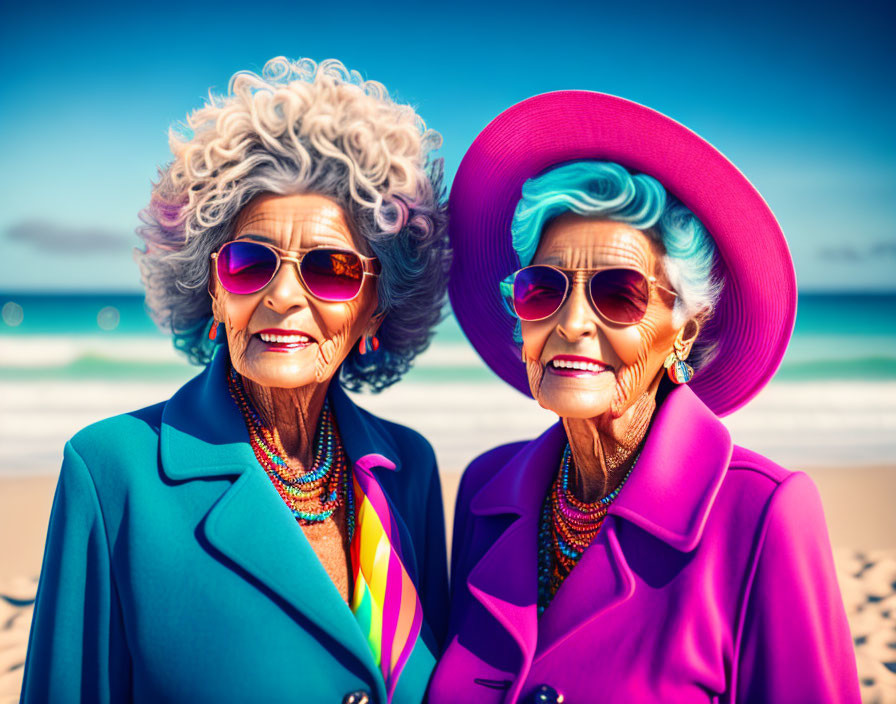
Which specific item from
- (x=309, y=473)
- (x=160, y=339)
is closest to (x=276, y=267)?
(x=309, y=473)

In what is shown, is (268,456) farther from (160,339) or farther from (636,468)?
(160,339)

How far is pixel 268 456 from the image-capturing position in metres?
2.71

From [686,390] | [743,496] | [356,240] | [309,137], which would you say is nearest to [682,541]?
[743,496]

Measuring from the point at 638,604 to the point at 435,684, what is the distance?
29.1 inches

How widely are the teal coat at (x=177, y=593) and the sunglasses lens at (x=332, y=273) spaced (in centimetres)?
66

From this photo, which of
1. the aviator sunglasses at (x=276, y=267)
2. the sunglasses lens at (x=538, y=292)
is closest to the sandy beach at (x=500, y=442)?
the aviator sunglasses at (x=276, y=267)

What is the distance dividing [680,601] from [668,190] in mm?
1332

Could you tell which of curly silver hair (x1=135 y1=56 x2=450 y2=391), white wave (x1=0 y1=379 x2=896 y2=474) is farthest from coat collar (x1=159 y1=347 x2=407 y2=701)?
white wave (x1=0 y1=379 x2=896 y2=474)

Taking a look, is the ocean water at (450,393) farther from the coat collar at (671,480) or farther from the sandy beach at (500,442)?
the coat collar at (671,480)

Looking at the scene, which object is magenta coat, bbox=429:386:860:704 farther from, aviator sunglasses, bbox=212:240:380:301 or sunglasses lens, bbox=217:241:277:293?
sunglasses lens, bbox=217:241:277:293

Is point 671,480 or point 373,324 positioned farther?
point 373,324

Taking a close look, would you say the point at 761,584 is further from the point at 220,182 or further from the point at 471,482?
the point at 220,182

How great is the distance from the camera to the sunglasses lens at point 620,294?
2.45m

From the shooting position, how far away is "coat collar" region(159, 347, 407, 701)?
229cm
